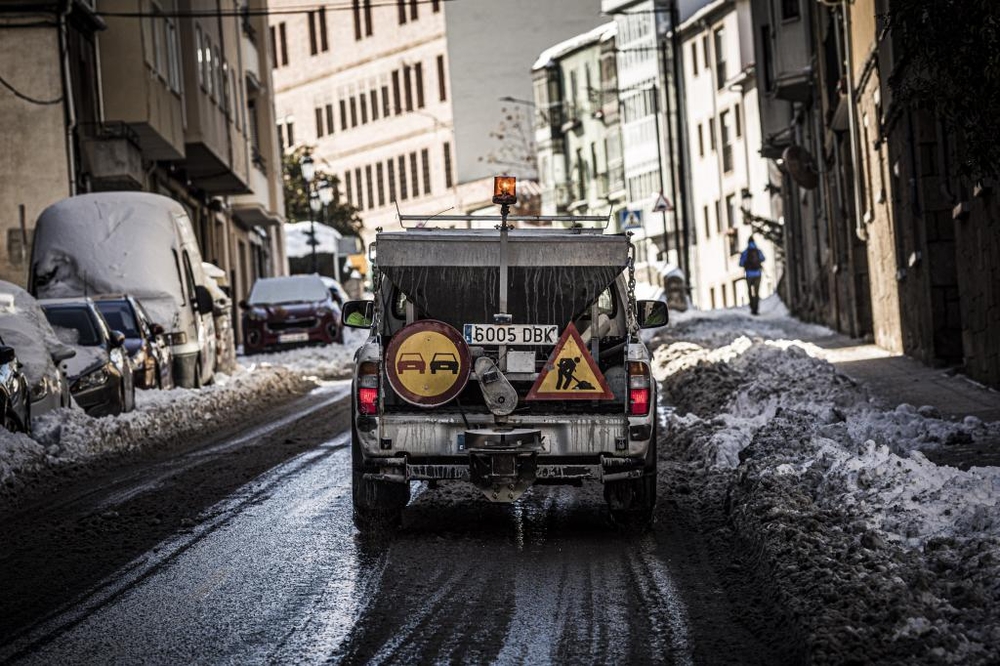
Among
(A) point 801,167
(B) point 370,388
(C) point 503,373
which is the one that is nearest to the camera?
(B) point 370,388

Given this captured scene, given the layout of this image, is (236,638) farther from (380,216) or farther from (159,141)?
(380,216)

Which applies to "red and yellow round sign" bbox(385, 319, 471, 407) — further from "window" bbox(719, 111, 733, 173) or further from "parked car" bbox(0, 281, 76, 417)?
"window" bbox(719, 111, 733, 173)

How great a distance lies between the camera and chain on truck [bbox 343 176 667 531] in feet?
33.6

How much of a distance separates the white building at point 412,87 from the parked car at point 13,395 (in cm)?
8350

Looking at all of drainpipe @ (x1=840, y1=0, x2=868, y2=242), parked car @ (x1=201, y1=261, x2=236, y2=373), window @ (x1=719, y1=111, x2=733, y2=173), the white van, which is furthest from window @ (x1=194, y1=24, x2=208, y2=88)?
window @ (x1=719, y1=111, x2=733, y2=173)

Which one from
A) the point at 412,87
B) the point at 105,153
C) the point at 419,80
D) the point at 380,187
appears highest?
the point at 419,80

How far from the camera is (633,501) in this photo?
35.0ft

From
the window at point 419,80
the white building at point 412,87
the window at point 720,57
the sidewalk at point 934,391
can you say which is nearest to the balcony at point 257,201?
the window at point 720,57

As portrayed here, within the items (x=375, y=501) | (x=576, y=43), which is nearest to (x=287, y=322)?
(x=375, y=501)

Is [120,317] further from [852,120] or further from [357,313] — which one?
[852,120]

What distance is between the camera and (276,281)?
41000 mm

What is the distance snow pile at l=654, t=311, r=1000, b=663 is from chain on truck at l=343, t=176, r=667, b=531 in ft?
3.18

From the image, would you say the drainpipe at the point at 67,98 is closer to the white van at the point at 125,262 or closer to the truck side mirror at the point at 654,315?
the white van at the point at 125,262

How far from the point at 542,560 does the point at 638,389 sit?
1.41 meters
